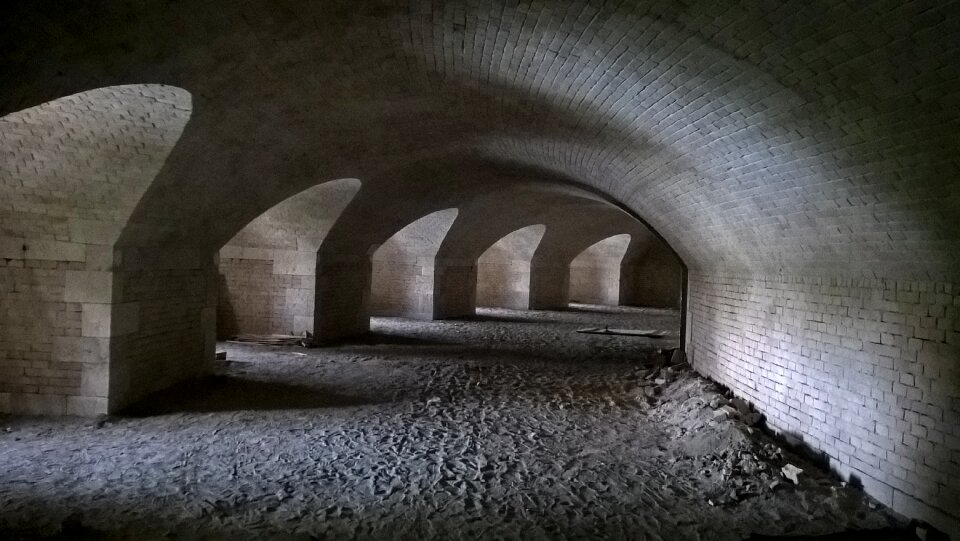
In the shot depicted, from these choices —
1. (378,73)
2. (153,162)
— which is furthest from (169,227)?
(378,73)

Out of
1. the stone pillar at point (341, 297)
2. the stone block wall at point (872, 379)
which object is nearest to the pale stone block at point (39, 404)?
the stone pillar at point (341, 297)

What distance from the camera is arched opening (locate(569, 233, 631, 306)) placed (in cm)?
2741

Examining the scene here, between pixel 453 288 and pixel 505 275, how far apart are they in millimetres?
4616

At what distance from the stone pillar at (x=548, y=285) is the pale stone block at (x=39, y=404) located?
1782 cm

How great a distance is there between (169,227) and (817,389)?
24.3 feet

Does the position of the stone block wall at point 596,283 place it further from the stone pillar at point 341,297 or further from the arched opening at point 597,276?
the stone pillar at point 341,297

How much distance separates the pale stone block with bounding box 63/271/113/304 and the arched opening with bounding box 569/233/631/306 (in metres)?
21.6

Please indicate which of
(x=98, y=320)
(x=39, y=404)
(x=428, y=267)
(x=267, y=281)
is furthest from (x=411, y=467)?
(x=428, y=267)

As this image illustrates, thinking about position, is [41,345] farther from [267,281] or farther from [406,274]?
[406,274]

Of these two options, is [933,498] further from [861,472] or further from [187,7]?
[187,7]

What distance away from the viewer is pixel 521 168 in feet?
38.5

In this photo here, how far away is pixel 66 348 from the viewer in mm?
7309

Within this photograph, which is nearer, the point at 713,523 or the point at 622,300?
the point at 713,523

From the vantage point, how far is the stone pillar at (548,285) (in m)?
24.0
